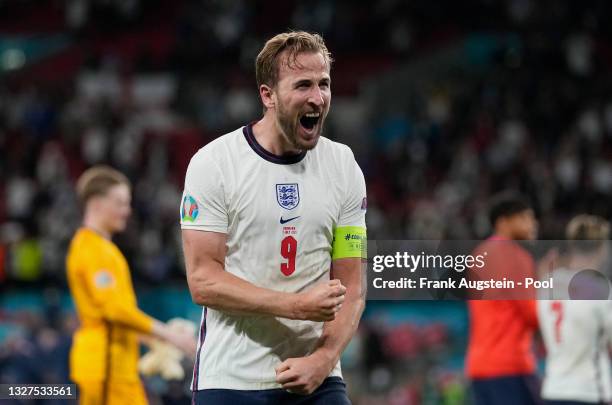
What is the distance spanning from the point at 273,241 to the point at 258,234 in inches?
2.4

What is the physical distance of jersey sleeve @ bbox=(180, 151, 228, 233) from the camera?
4.12 meters

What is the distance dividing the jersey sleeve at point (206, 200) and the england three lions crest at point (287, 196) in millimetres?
205

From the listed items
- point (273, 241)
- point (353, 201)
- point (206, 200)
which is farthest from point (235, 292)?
point (353, 201)

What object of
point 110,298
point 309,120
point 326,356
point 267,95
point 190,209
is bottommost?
point 326,356

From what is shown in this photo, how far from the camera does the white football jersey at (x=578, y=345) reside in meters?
6.71

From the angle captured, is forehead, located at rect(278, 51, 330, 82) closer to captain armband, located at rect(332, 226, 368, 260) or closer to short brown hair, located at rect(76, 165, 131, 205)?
→ captain armband, located at rect(332, 226, 368, 260)

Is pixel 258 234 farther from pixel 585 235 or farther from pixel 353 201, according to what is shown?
pixel 585 235

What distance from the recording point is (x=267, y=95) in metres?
4.21

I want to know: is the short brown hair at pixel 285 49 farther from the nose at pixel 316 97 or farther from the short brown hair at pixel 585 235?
the short brown hair at pixel 585 235

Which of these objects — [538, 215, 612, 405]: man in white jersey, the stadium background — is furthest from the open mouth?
the stadium background

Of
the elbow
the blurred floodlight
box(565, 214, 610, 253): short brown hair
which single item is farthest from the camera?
the blurred floodlight

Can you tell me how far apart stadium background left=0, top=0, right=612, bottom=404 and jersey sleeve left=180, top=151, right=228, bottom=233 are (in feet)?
24.4

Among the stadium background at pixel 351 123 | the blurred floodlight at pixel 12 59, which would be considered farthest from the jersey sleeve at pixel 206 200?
the blurred floodlight at pixel 12 59

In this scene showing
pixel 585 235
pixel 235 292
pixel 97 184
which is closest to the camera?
pixel 235 292
